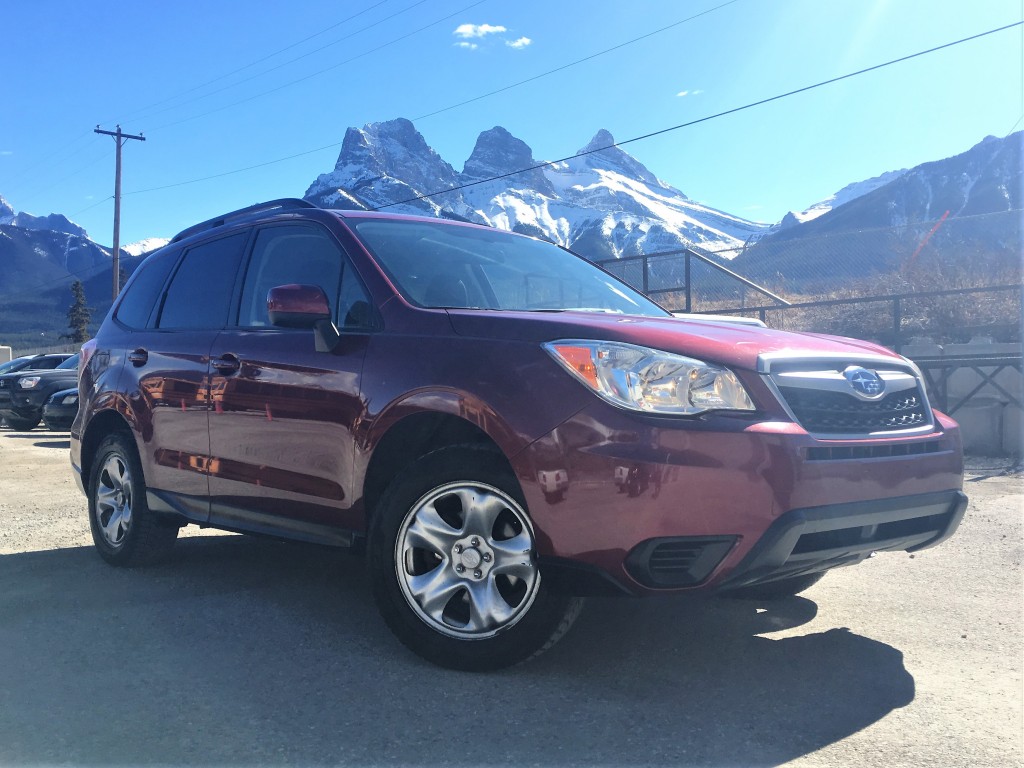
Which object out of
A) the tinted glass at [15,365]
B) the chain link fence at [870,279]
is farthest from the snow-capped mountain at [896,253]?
the tinted glass at [15,365]

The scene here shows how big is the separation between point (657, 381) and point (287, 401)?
5.73 feet

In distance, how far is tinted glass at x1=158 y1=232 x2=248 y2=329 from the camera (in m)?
4.80

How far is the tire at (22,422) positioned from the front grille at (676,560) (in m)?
17.8

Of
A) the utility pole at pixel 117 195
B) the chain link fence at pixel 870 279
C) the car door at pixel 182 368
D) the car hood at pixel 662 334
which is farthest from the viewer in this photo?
the utility pole at pixel 117 195

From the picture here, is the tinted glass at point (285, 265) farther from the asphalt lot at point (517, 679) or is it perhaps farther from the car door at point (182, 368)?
the asphalt lot at point (517, 679)

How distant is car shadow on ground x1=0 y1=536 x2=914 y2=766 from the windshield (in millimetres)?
1435

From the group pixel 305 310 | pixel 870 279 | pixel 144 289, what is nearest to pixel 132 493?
pixel 144 289

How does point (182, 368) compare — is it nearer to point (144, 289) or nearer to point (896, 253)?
point (144, 289)

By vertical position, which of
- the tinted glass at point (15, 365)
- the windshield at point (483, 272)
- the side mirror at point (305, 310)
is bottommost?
the side mirror at point (305, 310)

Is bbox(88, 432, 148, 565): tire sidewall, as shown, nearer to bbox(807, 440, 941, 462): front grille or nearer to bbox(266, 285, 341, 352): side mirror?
bbox(266, 285, 341, 352): side mirror

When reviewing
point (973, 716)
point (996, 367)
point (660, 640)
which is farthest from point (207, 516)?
point (996, 367)

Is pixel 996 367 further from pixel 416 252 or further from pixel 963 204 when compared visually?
pixel 963 204

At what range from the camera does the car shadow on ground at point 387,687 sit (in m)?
2.72

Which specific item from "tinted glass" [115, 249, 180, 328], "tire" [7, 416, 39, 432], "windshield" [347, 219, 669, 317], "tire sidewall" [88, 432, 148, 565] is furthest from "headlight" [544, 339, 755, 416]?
"tire" [7, 416, 39, 432]
